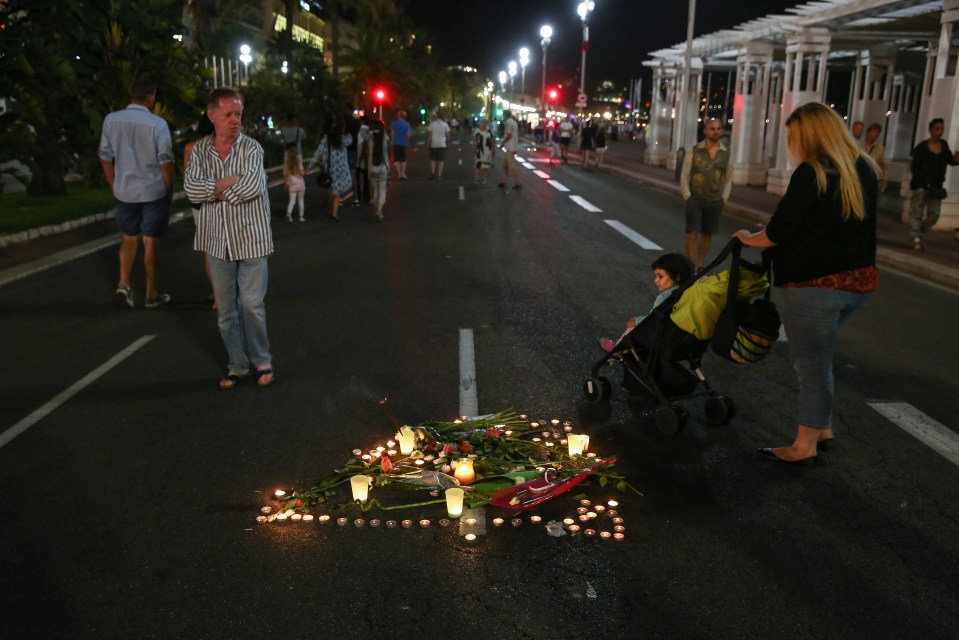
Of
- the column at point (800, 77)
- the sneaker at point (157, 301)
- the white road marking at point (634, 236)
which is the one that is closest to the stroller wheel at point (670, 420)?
the sneaker at point (157, 301)

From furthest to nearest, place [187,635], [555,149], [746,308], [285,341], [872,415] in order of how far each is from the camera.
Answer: [555,149]
[285,341]
[872,415]
[746,308]
[187,635]

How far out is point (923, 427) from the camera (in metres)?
5.55

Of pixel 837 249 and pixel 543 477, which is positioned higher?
pixel 837 249

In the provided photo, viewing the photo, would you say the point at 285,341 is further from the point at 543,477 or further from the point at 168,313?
the point at 543,477

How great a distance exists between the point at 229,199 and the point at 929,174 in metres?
10.4

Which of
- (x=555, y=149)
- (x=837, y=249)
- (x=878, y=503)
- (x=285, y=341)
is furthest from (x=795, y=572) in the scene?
(x=555, y=149)

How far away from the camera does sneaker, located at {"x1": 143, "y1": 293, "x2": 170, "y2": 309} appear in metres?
8.74

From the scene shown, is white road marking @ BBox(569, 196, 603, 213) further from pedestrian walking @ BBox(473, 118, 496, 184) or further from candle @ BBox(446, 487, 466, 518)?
candle @ BBox(446, 487, 466, 518)

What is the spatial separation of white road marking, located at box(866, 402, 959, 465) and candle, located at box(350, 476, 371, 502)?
3.39 metres

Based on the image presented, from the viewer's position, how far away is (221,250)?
5910mm

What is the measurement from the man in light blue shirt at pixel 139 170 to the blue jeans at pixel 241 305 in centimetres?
276

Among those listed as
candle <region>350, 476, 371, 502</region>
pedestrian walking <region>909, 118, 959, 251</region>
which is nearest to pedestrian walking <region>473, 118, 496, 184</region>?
pedestrian walking <region>909, 118, 959, 251</region>

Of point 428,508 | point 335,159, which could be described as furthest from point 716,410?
point 335,159

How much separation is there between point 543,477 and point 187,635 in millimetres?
1978
